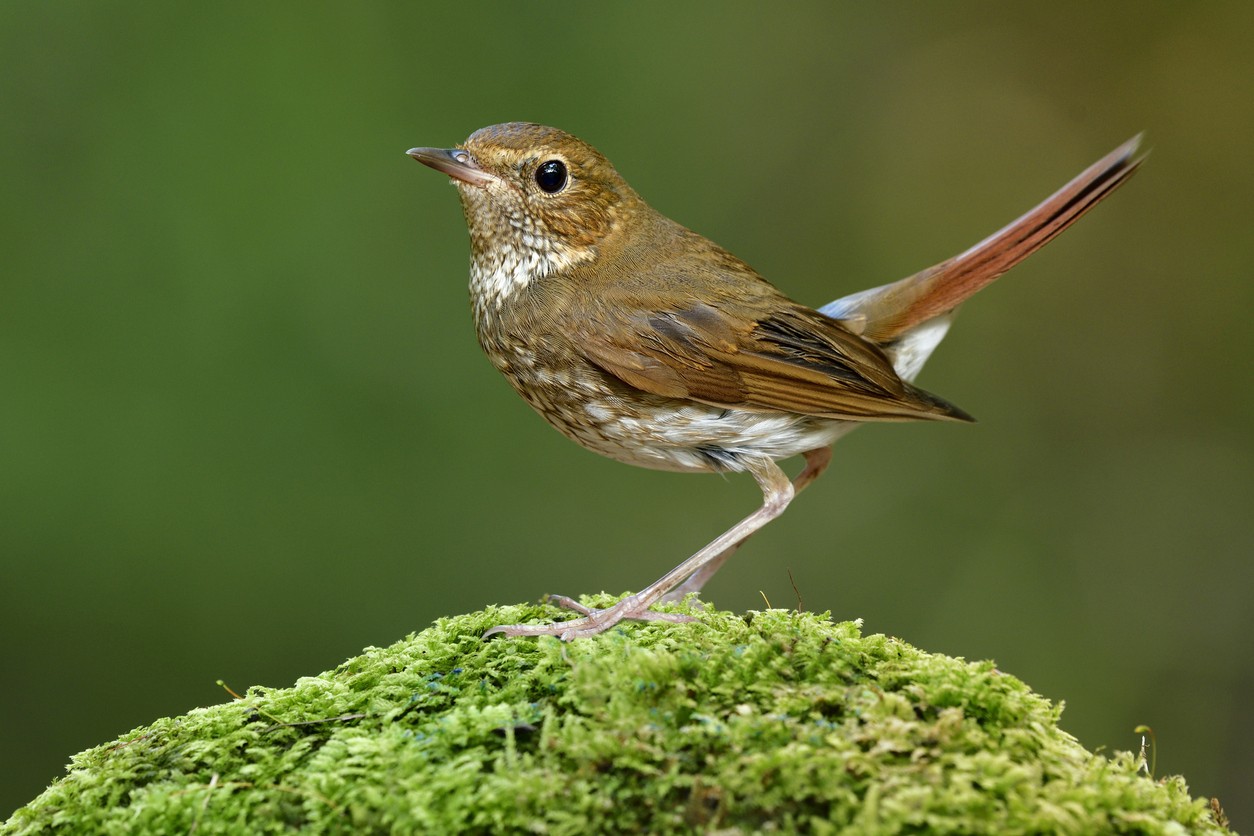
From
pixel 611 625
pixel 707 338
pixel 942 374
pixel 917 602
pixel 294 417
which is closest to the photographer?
pixel 611 625

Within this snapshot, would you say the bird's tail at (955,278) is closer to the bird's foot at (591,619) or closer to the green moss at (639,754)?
the bird's foot at (591,619)

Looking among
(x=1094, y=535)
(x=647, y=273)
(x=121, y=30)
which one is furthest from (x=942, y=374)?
(x=121, y=30)

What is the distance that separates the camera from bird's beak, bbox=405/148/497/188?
3.92 m

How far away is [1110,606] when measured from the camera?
714cm

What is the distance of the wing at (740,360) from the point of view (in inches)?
148

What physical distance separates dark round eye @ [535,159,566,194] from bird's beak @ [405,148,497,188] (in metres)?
0.17

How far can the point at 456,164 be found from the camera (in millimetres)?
3969

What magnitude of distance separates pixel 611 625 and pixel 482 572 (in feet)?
11.7

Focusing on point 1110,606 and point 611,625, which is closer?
point 611,625

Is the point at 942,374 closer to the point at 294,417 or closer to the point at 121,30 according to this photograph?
the point at 294,417

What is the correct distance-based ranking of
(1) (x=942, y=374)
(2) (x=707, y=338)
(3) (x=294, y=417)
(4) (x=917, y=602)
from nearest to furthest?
(2) (x=707, y=338) → (3) (x=294, y=417) → (4) (x=917, y=602) → (1) (x=942, y=374)

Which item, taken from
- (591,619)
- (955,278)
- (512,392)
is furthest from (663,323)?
(512,392)

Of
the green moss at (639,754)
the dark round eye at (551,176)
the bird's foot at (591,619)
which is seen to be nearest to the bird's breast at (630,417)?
the dark round eye at (551,176)

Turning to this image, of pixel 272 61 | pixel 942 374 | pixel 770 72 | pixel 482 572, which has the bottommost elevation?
pixel 482 572
